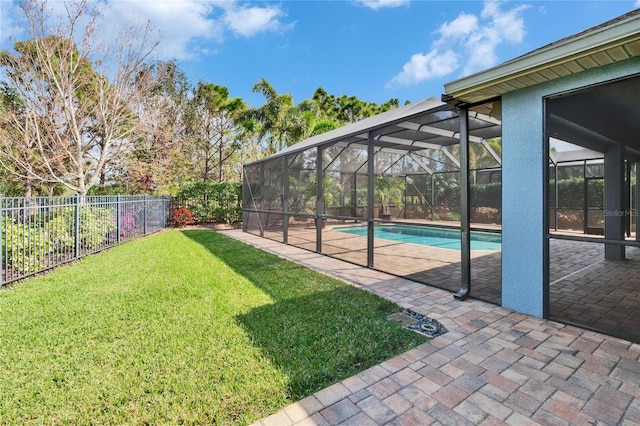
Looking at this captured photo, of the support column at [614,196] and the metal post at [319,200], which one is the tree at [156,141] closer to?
the metal post at [319,200]

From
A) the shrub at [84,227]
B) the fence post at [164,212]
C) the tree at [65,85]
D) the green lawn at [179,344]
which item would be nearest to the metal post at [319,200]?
the green lawn at [179,344]

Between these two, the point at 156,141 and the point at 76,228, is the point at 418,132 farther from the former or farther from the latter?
the point at 156,141

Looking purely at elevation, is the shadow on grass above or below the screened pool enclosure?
below

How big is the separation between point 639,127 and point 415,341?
5662 mm

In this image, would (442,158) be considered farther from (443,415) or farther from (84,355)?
(84,355)

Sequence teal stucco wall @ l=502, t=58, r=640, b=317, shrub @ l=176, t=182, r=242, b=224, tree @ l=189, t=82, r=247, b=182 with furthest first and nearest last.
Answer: tree @ l=189, t=82, r=247, b=182
shrub @ l=176, t=182, r=242, b=224
teal stucco wall @ l=502, t=58, r=640, b=317

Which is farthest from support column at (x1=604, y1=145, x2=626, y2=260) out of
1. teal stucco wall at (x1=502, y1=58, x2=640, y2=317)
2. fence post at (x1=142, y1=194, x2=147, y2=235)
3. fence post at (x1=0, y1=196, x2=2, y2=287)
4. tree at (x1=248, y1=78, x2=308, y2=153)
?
tree at (x1=248, y1=78, x2=308, y2=153)

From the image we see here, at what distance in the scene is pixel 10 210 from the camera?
193 inches

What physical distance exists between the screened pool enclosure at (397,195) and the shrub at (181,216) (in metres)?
3.14

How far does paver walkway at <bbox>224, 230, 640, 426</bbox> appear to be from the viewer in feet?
6.03

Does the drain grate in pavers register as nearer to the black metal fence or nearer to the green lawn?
the green lawn

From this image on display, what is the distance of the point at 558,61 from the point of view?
109 inches

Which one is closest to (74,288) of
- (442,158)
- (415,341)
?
(415,341)

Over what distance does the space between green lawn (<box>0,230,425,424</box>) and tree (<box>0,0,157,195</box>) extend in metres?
7.51
